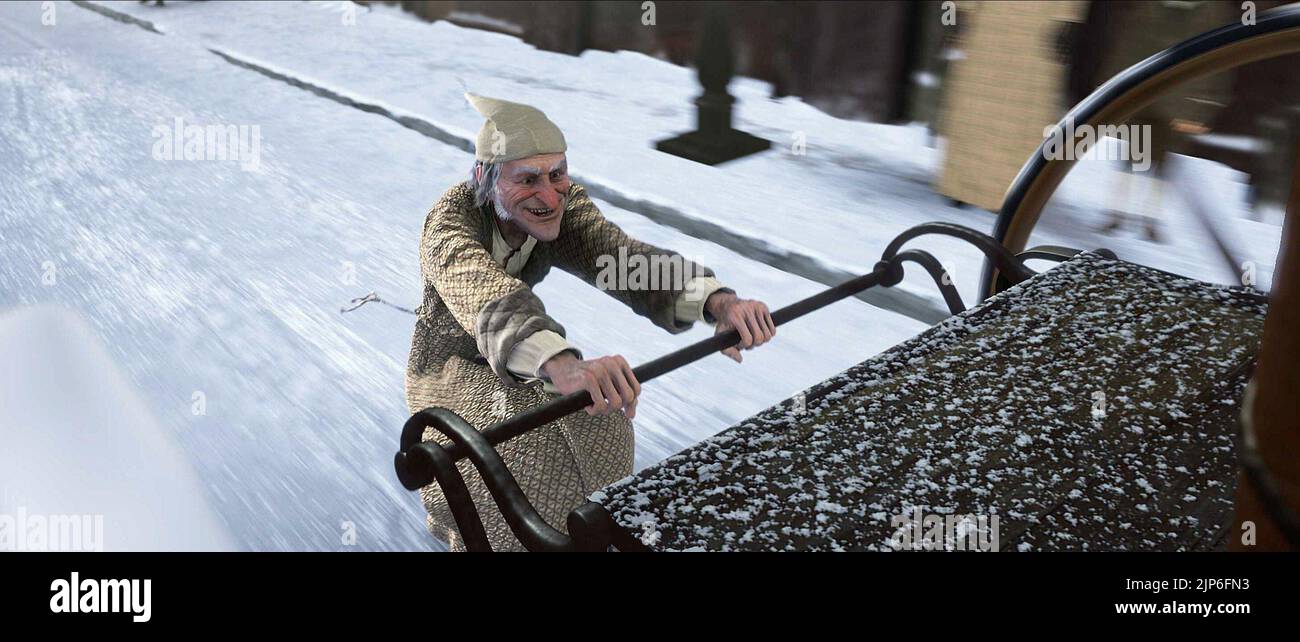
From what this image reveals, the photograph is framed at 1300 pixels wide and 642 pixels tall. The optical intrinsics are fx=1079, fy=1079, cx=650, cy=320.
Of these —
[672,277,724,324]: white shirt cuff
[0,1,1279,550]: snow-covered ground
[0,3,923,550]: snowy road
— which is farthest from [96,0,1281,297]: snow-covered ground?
[672,277,724,324]: white shirt cuff

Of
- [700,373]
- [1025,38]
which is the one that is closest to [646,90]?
[1025,38]

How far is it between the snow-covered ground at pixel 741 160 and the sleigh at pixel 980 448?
3.00 feet

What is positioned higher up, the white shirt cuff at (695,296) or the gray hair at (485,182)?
the gray hair at (485,182)

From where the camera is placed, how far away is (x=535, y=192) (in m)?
1.90

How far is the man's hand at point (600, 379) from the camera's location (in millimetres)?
1576

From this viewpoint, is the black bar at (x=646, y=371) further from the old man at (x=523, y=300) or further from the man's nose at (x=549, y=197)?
the man's nose at (x=549, y=197)

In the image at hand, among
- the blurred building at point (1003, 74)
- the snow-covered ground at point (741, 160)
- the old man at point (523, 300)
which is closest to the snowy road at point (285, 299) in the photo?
the snow-covered ground at point (741, 160)

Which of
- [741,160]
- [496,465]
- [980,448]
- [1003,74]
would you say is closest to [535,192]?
[496,465]

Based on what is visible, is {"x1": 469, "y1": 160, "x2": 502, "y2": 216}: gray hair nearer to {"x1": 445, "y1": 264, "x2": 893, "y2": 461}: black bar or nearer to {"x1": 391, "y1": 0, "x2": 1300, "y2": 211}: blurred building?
{"x1": 445, "y1": 264, "x2": 893, "y2": 461}: black bar

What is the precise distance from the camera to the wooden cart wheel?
1976 mm

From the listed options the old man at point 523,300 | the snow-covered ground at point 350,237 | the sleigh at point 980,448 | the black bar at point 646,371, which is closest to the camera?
the sleigh at point 980,448

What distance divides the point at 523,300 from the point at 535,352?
119 millimetres
